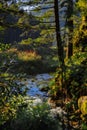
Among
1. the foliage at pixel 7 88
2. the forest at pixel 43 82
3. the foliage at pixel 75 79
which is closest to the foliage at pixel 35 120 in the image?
the forest at pixel 43 82

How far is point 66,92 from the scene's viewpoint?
46.2ft

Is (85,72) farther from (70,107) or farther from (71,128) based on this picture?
(71,128)

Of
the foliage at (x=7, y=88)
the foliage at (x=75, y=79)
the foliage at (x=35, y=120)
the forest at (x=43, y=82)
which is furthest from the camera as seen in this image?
the foliage at (x=75, y=79)

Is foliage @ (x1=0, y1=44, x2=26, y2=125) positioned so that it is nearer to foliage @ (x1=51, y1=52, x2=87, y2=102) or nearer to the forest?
the forest

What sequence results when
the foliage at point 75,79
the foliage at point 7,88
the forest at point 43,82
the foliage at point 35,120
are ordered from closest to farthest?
the foliage at point 7,88, the forest at point 43,82, the foliage at point 35,120, the foliage at point 75,79

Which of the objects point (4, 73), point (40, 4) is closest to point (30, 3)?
point (40, 4)

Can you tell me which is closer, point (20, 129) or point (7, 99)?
point (7, 99)

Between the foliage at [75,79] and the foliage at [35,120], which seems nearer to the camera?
the foliage at [35,120]

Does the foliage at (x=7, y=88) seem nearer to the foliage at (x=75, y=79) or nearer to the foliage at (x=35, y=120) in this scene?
the foliage at (x=35, y=120)

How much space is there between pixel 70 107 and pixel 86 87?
3.49 feet

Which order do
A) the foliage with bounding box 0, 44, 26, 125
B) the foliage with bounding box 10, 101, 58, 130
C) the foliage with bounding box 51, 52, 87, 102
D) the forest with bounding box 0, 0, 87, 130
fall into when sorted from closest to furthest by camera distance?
the foliage with bounding box 0, 44, 26, 125 < the forest with bounding box 0, 0, 87, 130 < the foliage with bounding box 10, 101, 58, 130 < the foliage with bounding box 51, 52, 87, 102

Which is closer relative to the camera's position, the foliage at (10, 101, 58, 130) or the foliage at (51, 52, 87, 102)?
the foliage at (10, 101, 58, 130)

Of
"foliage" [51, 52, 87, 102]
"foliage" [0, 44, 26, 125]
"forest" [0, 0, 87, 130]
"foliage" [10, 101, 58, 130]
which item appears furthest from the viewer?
"foliage" [51, 52, 87, 102]

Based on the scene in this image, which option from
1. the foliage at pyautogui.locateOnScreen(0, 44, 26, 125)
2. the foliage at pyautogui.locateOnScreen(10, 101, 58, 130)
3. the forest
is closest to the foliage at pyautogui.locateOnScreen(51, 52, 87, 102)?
the forest
